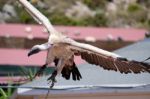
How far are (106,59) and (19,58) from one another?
875 centimetres

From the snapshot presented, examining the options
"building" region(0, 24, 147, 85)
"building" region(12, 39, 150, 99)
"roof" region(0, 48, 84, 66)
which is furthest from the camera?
"building" region(0, 24, 147, 85)

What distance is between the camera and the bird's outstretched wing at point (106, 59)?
4.75 meters

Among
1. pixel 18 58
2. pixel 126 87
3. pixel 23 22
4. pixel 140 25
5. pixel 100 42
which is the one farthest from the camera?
pixel 140 25

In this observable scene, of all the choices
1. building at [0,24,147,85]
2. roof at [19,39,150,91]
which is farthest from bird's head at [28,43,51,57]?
building at [0,24,147,85]

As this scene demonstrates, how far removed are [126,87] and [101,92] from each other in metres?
0.19

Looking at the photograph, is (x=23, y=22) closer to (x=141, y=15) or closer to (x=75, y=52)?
(x=141, y=15)

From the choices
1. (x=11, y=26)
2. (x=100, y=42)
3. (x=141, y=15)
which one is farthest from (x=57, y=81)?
(x=141, y=15)

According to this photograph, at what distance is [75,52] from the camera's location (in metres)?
4.89

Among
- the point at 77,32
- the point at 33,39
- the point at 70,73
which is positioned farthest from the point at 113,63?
the point at 77,32

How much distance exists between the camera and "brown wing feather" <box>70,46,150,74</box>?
474 cm

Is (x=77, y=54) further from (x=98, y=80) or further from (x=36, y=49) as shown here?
(x=36, y=49)

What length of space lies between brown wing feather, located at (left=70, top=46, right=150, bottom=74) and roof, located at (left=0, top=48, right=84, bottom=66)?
7.00m

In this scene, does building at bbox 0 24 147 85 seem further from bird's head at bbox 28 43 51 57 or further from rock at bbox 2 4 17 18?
bird's head at bbox 28 43 51 57

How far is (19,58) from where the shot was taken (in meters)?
13.5
